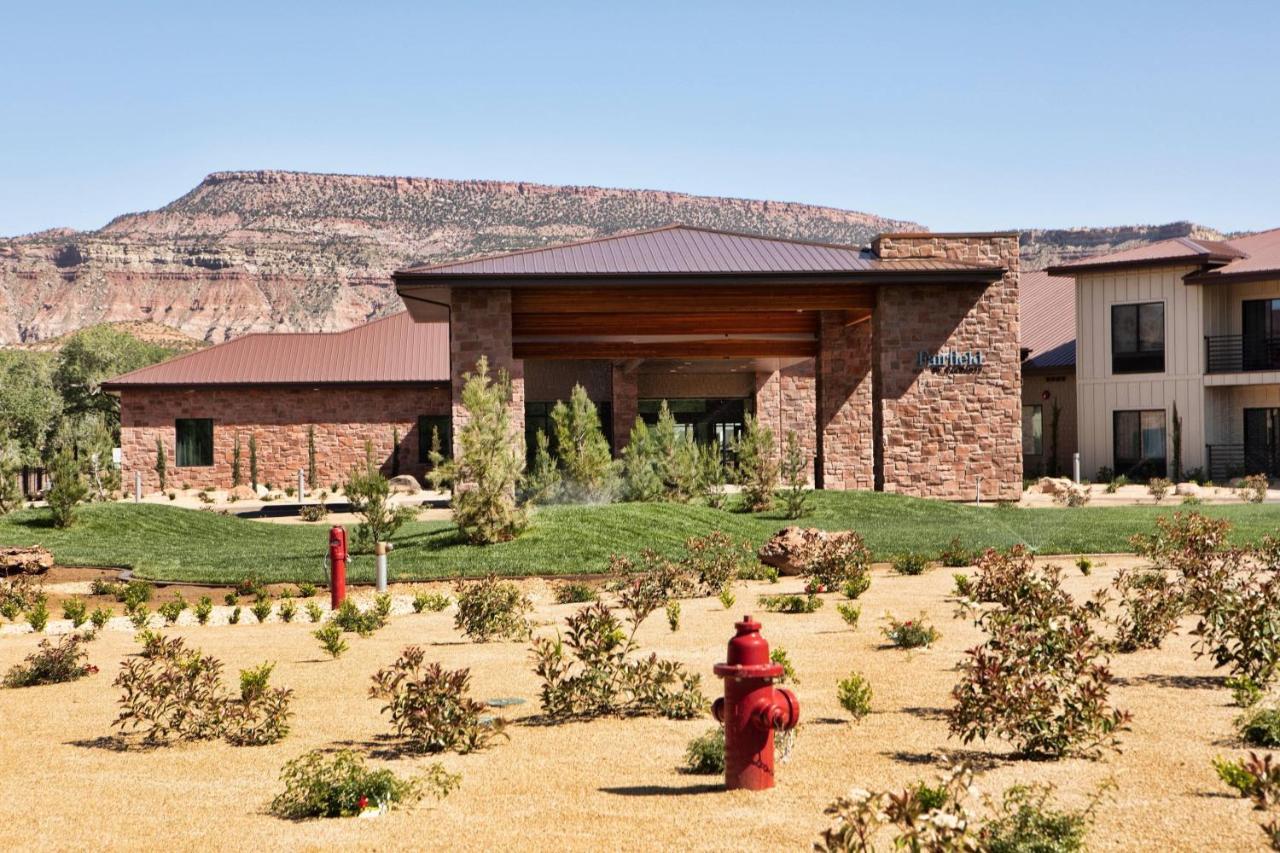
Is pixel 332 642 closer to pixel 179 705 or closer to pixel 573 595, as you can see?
pixel 179 705

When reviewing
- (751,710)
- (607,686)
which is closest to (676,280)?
(607,686)

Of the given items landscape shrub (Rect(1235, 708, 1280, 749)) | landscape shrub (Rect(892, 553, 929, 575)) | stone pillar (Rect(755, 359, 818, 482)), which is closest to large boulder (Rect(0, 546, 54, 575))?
landscape shrub (Rect(892, 553, 929, 575))

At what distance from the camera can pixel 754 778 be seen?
5898 mm

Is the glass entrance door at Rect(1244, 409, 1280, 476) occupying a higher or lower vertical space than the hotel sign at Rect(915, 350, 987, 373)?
lower

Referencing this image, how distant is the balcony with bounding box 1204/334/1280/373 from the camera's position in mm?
35000

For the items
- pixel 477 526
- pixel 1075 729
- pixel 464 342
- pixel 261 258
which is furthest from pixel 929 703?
pixel 261 258

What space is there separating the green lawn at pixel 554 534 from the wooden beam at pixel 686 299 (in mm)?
3889

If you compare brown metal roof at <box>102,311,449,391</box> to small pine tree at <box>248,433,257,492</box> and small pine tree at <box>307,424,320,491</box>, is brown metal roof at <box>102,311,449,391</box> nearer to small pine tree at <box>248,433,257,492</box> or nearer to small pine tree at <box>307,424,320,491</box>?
small pine tree at <box>307,424,320,491</box>

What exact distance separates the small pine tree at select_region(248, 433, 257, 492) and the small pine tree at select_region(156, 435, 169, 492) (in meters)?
2.40

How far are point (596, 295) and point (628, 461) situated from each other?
339 cm

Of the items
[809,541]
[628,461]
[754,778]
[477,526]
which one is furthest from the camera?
[628,461]

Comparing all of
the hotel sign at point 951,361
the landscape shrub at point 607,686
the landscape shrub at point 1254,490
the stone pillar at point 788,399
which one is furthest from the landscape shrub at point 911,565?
the stone pillar at point 788,399

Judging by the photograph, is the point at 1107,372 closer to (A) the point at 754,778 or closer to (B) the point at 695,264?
(B) the point at 695,264

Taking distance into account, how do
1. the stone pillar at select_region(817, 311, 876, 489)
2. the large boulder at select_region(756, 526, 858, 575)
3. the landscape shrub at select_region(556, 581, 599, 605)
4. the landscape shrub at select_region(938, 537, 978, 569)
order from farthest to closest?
the stone pillar at select_region(817, 311, 876, 489), the landscape shrub at select_region(938, 537, 978, 569), the large boulder at select_region(756, 526, 858, 575), the landscape shrub at select_region(556, 581, 599, 605)
